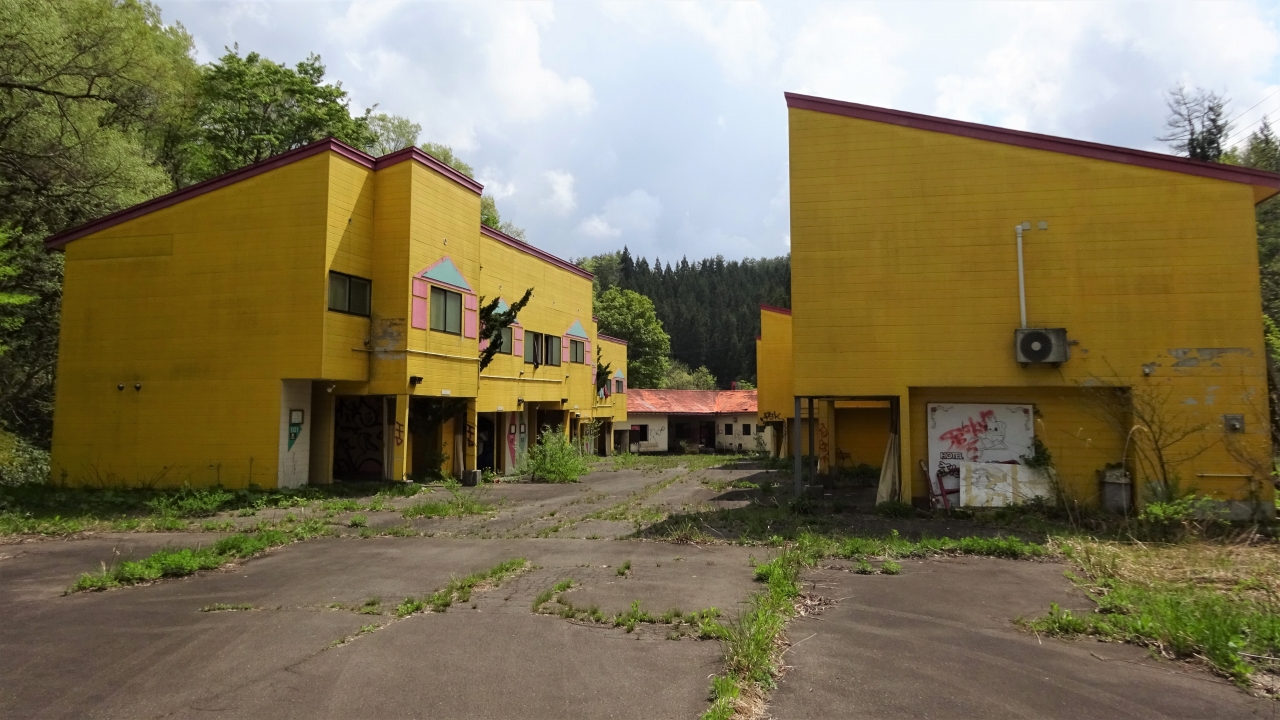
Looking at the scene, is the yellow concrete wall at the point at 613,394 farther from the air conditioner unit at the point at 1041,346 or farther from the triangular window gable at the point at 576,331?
the air conditioner unit at the point at 1041,346

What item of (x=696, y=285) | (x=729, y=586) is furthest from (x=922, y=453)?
(x=696, y=285)

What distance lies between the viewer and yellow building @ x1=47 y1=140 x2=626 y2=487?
16.0m

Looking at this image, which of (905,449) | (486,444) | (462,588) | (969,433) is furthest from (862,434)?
(462,588)

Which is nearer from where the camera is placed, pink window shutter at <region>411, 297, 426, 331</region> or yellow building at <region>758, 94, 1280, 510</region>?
yellow building at <region>758, 94, 1280, 510</region>

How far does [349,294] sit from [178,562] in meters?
9.31

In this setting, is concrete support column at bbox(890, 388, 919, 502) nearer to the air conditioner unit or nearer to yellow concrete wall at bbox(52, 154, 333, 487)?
the air conditioner unit

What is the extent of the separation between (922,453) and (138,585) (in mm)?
12937

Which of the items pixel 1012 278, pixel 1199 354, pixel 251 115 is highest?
pixel 251 115

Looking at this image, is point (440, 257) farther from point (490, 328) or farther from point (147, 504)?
point (147, 504)

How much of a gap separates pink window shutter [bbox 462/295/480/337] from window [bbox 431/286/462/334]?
0.20m

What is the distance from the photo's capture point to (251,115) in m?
26.9

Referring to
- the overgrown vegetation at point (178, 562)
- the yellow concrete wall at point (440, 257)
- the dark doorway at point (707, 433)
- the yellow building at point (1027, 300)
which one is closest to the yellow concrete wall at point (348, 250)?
the yellow concrete wall at point (440, 257)

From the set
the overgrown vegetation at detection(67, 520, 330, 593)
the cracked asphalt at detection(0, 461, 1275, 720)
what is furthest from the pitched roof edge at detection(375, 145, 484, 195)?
the cracked asphalt at detection(0, 461, 1275, 720)

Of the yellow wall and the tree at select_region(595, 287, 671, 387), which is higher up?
the tree at select_region(595, 287, 671, 387)
